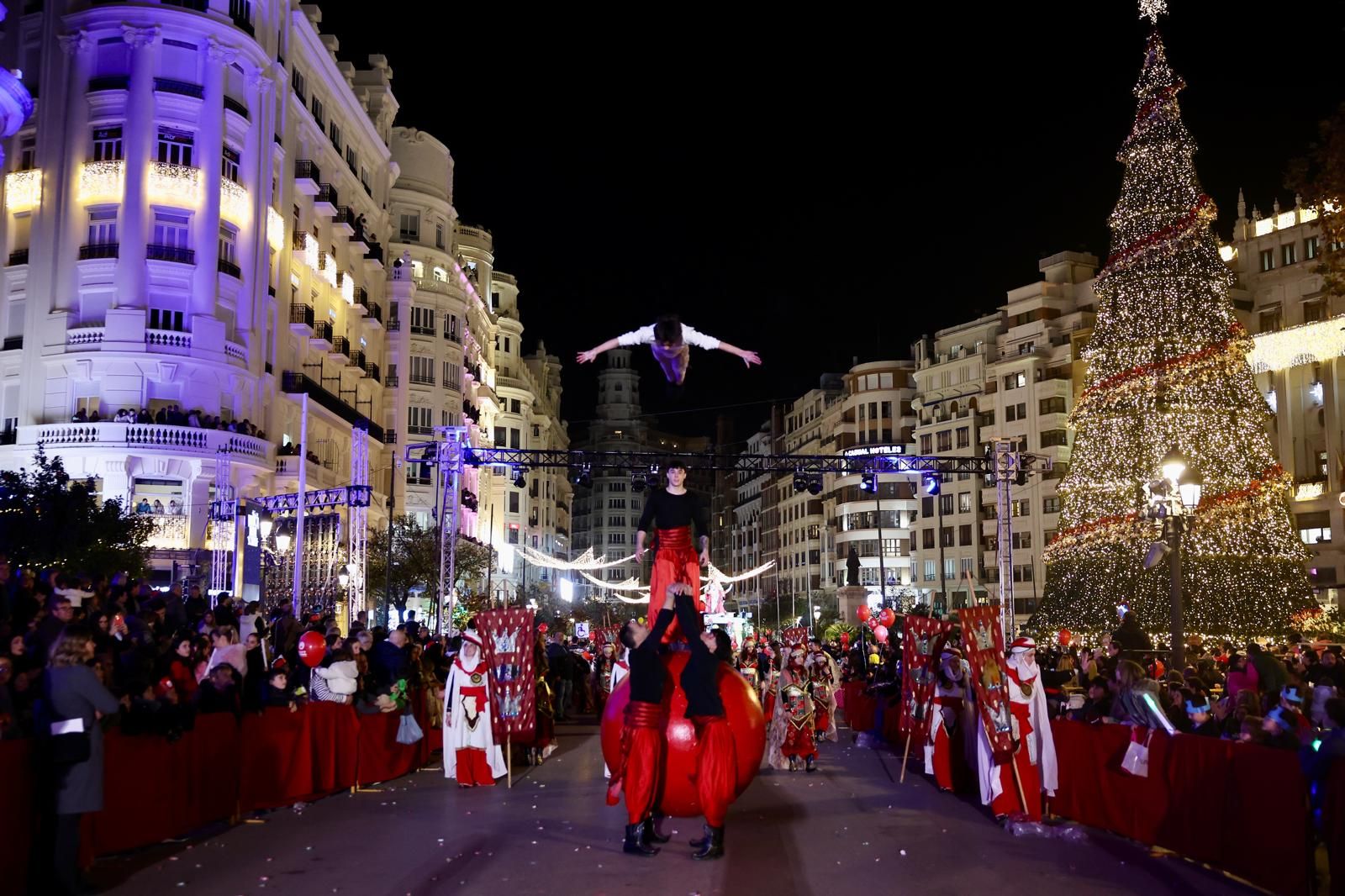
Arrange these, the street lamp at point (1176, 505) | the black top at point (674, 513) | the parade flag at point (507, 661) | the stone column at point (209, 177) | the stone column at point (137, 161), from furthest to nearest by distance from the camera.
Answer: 1. the stone column at point (209, 177)
2. the stone column at point (137, 161)
3. the street lamp at point (1176, 505)
4. the parade flag at point (507, 661)
5. the black top at point (674, 513)

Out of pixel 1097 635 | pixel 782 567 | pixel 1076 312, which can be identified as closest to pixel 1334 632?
pixel 1097 635

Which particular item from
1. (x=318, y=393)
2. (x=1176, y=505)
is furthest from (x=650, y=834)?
(x=318, y=393)

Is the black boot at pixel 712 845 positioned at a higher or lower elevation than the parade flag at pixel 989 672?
lower

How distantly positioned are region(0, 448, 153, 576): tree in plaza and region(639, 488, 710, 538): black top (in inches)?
745

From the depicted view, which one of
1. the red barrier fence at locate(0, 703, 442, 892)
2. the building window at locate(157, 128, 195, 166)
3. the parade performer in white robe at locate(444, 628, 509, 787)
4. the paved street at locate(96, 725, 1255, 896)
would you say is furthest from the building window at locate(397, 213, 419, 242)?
the paved street at locate(96, 725, 1255, 896)

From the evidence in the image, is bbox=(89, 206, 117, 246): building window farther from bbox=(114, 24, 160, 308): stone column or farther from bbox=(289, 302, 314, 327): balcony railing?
bbox=(289, 302, 314, 327): balcony railing

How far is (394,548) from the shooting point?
50.4 meters

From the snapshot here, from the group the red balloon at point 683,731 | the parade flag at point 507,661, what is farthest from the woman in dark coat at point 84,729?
the parade flag at point 507,661

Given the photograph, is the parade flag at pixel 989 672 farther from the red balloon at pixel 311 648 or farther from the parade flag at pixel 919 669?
the red balloon at pixel 311 648

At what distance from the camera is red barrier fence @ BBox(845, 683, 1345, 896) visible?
29.5 ft

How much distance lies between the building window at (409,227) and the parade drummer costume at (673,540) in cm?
5833

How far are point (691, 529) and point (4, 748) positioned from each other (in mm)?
5412

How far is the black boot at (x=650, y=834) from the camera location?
10.6 meters

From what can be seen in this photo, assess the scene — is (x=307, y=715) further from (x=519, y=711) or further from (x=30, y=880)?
(x=30, y=880)
